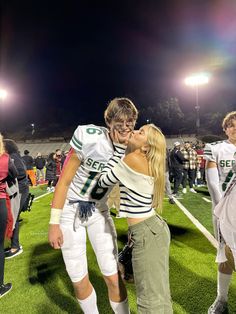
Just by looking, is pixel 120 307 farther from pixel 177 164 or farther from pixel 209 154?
pixel 177 164

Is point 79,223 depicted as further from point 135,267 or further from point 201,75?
point 201,75

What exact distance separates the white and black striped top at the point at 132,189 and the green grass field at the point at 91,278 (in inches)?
72.6

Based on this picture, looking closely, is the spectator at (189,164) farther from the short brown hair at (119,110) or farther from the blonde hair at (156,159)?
the blonde hair at (156,159)

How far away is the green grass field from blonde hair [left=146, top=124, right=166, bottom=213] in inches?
75.1

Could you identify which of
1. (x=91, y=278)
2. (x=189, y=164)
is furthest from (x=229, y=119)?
(x=189, y=164)

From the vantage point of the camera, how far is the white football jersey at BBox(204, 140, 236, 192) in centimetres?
373

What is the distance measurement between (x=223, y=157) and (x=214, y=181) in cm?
33

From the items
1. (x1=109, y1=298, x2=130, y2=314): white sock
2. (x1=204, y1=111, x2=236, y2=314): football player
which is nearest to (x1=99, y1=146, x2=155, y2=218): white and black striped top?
(x1=109, y1=298, x2=130, y2=314): white sock

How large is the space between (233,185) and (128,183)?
3.11 feet

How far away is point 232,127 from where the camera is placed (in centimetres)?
359

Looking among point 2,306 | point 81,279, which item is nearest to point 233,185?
point 81,279

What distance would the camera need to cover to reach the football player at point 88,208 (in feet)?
8.13

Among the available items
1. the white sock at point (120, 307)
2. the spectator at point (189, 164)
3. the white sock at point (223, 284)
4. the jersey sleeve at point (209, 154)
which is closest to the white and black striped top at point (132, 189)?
the white sock at point (120, 307)

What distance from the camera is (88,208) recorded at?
8.61 feet
